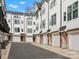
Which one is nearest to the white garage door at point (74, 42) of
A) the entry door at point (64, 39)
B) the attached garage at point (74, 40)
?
the attached garage at point (74, 40)

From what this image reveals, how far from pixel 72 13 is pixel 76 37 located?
12.7ft

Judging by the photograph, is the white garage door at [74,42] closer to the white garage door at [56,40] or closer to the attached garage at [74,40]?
the attached garage at [74,40]

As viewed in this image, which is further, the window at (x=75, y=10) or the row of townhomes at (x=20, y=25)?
the row of townhomes at (x=20, y=25)

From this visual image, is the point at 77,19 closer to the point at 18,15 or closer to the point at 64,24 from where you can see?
the point at 64,24

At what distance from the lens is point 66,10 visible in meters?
34.2

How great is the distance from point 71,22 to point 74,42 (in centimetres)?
323

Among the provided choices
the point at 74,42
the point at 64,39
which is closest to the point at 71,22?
the point at 74,42

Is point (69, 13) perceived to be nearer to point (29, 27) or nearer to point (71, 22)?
point (71, 22)

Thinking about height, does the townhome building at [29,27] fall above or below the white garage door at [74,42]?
above

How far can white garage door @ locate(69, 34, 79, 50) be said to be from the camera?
28.7 meters

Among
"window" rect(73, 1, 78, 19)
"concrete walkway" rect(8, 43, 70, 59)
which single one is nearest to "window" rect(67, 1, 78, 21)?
"window" rect(73, 1, 78, 19)

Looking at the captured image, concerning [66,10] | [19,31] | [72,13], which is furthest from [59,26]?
[19,31]

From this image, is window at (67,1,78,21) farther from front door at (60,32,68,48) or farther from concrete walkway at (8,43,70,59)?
concrete walkway at (8,43,70,59)

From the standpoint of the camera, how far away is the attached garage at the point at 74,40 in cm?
2869
